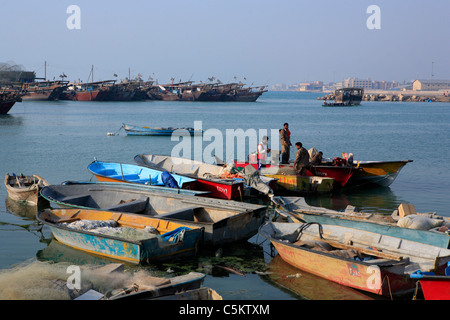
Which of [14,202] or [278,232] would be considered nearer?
[278,232]

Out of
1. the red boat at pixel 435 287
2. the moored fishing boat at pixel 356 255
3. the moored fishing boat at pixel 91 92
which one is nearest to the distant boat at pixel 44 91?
the moored fishing boat at pixel 91 92

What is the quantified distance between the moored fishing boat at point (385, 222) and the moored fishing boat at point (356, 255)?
12.4 inches

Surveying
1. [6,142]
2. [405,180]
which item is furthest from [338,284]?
[6,142]

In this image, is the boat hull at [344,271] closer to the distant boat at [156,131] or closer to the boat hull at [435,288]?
the boat hull at [435,288]

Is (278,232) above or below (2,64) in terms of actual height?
below

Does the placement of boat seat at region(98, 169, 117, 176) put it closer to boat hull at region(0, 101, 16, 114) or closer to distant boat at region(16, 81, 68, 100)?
boat hull at region(0, 101, 16, 114)

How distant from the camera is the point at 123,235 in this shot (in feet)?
34.2

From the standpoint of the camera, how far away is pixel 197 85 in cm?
11906

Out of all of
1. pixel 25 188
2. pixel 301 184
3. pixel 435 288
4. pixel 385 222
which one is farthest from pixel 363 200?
pixel 25 188

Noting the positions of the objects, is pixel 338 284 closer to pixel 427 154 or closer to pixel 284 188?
pixel 284 188

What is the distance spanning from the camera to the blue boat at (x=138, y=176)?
15.0 m

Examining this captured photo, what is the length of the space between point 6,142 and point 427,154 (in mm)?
26963

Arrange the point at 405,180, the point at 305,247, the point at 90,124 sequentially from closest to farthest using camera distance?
the point at 305,247 < the point at 405,180 < the point at 90,124
